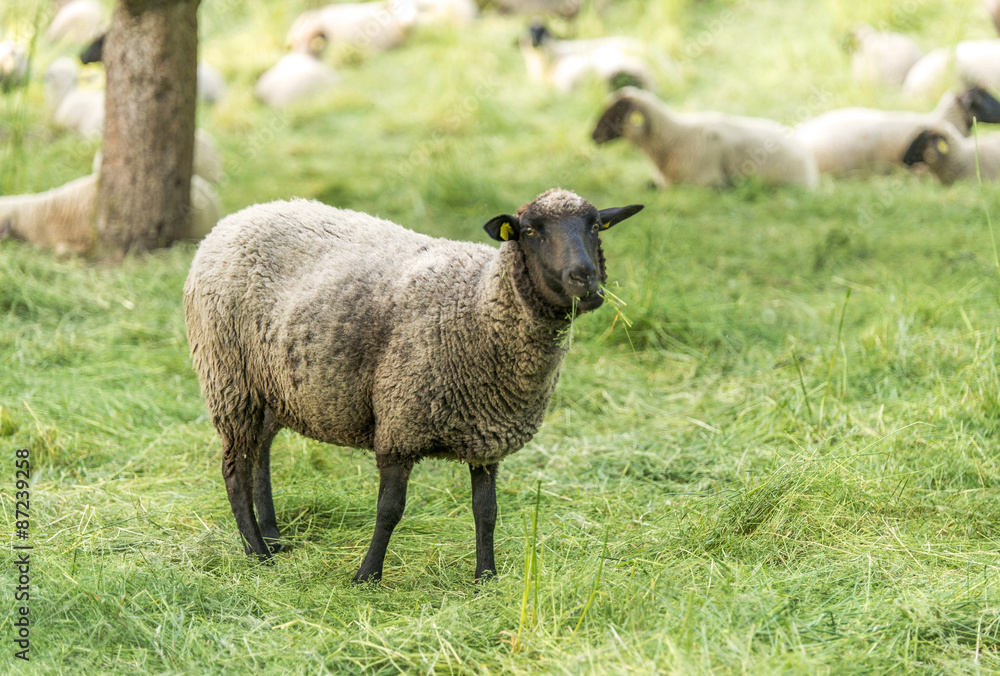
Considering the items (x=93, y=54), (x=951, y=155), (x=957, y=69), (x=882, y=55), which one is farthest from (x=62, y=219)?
(x=882, y=55)

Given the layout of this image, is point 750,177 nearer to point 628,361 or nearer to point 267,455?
point 628,361

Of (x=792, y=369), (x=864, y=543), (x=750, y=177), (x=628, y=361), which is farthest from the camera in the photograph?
(x=750, y=177)

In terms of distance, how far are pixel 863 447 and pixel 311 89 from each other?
420 inches

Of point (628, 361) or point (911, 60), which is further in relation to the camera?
point (911, 60)

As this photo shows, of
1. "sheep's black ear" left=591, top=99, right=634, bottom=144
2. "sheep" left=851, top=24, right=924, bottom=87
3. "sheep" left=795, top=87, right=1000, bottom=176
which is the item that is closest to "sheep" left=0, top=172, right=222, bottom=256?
"sheep's black ear" left=591, top=99, right=634, bottom=144

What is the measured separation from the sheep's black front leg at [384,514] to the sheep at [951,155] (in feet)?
26.6

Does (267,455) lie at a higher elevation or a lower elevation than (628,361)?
higher

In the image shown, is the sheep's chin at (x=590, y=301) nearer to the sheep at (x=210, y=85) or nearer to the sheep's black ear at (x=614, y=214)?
the sheep's black ear at (x=614, y=214)

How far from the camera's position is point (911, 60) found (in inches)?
496

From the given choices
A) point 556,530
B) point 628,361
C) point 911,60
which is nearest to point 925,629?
point 556,530

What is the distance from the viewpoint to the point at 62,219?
7133 millimetres

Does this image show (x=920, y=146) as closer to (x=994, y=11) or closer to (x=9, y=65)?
(x=994, y=11)

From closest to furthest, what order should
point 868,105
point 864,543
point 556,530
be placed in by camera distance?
point 864,543, point 556,530, point 868,105

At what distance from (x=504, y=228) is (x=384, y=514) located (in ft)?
3.72
